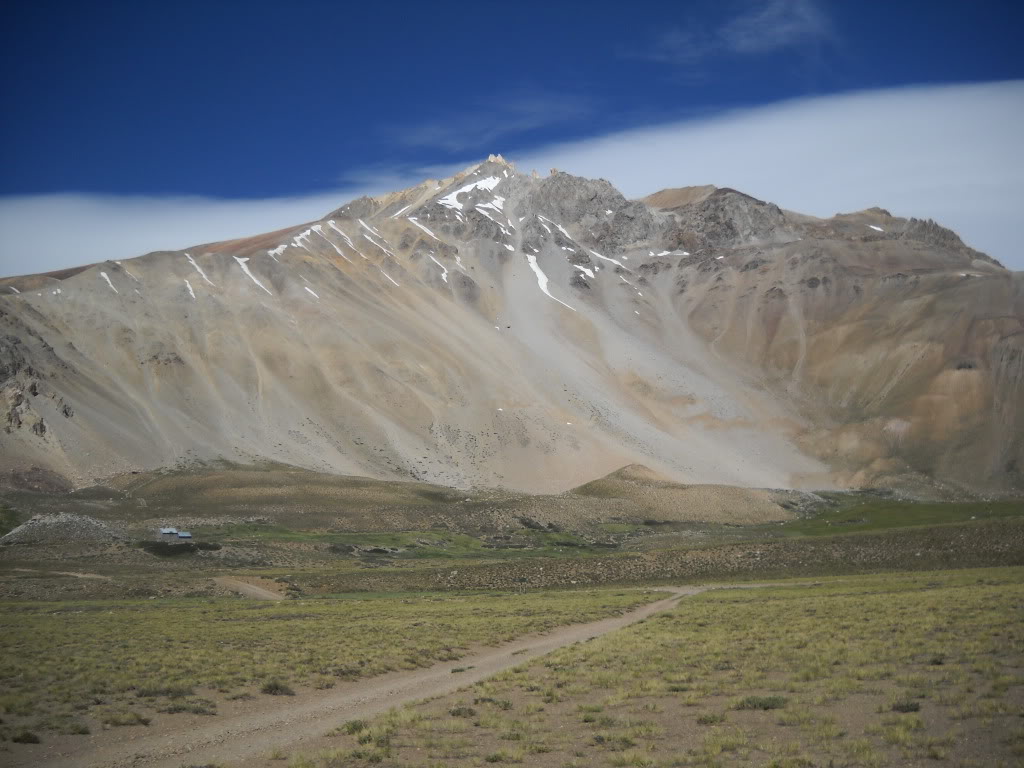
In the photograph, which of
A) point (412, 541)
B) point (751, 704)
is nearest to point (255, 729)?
point (751, 704)

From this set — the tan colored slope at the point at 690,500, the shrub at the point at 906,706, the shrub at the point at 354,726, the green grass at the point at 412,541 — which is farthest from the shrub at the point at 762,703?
the tan colored slope at the point at 690,500

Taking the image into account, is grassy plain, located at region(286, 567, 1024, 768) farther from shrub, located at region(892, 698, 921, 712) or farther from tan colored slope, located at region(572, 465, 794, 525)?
tan colored slope, located at region(572, 465, 794, 525)

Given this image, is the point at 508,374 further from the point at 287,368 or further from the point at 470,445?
the point at 287,368

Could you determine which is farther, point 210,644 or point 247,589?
point 247,589

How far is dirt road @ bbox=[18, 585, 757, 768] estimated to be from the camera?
17.5m

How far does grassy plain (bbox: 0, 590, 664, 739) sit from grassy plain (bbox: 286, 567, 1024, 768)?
5.64 meters

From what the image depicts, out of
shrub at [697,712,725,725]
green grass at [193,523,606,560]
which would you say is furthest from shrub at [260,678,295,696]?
green grass at [193,523,606,560]

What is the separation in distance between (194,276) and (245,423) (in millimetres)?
51734

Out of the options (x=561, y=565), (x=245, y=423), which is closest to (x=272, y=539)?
(x=561, y=565)

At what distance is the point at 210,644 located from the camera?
102 feet

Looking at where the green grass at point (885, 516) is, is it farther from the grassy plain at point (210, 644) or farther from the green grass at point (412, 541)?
the grassy plain at point (210, 644)

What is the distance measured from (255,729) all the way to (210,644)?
12341 mm

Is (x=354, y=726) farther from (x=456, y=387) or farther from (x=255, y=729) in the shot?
(x=456, y=387)

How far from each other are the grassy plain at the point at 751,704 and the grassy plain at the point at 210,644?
5.64 meters
